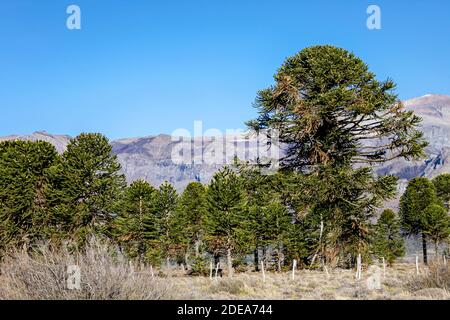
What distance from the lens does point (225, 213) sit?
3781 cm

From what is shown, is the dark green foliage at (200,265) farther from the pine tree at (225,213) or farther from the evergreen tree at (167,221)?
the pine tree at (225,213)

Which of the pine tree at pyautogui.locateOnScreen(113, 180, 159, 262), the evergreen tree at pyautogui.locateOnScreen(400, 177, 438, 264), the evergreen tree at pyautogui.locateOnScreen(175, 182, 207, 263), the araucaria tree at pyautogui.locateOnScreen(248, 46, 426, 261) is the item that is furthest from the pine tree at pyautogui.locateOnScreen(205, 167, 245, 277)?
the evergreen tree at pyautogui.locateOnScreen(400, 177, 438, 264)

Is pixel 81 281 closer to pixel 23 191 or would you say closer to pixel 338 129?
pixel 338 129

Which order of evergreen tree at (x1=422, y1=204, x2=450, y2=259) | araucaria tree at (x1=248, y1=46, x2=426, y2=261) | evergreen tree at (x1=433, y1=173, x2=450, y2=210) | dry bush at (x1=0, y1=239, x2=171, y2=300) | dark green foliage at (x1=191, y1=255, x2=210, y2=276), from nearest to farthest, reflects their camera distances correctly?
1. dry bush at (x1=0, y1=239, x2=171, y2=300)
2. araucaria tree at (x1=248, y1=46, x2=426, y2=261)
3. dark green foliage at (x1=191, y1=255, x2=210, y2=276)
4. evergreen tree at (x1=422, y1=204, x2=450, y2=259)
5. evergreen tree at (x1=433, y1=173, x2=450, y2=210)

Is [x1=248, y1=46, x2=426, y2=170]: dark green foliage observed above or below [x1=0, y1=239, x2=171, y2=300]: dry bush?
above

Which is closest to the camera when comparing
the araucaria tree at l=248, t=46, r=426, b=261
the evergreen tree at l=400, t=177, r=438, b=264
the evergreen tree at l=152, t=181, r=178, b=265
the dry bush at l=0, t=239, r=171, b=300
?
the dry bush at l=0, t=239, r=171, b=300

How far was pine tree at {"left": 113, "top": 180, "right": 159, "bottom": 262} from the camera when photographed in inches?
1513

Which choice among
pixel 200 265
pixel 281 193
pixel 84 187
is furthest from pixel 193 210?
pixel 281 193

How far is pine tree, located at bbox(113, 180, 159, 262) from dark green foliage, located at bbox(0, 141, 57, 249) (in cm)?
652

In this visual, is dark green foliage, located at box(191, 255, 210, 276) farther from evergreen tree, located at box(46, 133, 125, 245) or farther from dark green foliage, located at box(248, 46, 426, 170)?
dark green foliage, located at box(248, 46, 426, 170)

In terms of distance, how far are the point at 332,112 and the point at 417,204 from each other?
119 ft
